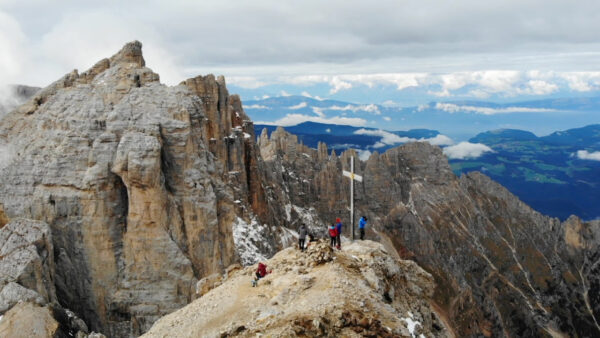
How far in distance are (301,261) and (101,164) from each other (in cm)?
2862

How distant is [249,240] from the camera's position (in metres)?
63.9

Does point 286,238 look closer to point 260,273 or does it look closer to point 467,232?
point 260,273

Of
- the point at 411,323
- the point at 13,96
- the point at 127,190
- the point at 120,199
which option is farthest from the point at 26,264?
the point at 13,96

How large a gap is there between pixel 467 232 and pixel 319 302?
148 m

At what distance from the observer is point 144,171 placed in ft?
147

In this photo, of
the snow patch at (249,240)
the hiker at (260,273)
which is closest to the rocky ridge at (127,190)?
the snow patch at (249,240)

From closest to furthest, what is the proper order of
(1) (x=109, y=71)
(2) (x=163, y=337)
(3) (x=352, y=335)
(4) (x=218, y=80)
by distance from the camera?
(3) (x=352, y=335) < (2) (x=163, y=337) < (1) (x=109, y=71) < (4) (x=218, y=80)

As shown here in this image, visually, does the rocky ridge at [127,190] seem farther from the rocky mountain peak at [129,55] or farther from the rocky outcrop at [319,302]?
the rocky outcrop at [319,302]

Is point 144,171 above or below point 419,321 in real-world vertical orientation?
above

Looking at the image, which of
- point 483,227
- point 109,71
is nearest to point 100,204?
point 109,71

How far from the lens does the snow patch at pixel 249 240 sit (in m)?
60.1

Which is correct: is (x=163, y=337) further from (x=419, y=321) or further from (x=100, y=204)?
(x=100, y=204)

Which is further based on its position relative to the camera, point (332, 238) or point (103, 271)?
point (103, 271)

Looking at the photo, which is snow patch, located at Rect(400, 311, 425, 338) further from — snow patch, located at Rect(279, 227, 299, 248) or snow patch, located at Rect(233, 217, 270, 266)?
snow patch, located at Rect(279, 227, 299, 248)
